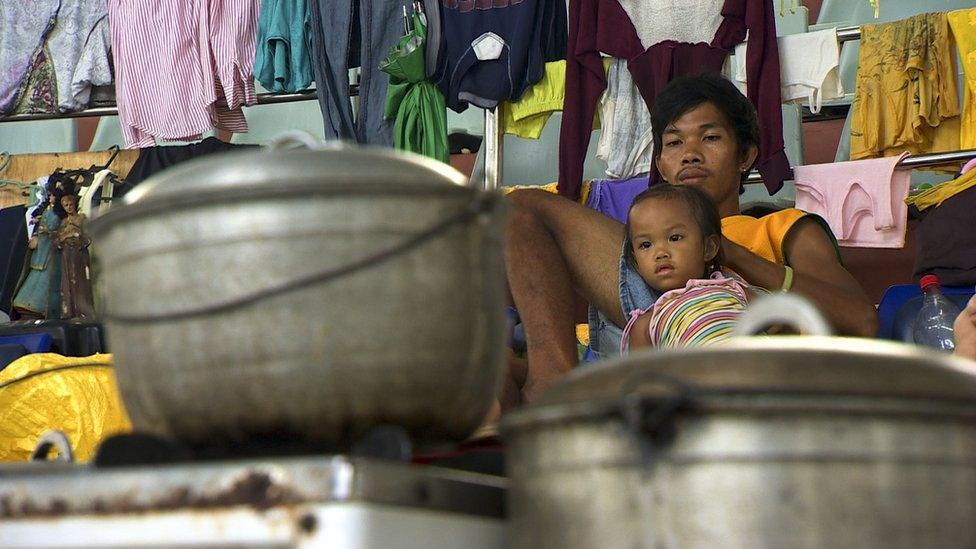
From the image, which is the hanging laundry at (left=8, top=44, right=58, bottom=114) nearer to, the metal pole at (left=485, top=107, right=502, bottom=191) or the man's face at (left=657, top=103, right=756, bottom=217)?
the metal pole at (left=485, top=107, right=502, bottom=191)

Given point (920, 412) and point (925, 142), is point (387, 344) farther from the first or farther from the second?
point (925, 142)

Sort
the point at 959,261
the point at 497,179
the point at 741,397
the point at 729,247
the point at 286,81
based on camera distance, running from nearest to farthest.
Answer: the point at 741,397, the point at 729,247, the point at 959,261, the point at 497,179, the point at 286,81

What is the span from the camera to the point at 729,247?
2701mm

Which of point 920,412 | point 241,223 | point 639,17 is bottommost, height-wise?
point 920,412

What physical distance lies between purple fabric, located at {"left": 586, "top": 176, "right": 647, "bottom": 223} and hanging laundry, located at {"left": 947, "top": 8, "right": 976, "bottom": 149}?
1.07 meters

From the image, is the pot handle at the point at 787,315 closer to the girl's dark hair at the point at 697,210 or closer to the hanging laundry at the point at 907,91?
the girl's dark hair at the point at 697,210

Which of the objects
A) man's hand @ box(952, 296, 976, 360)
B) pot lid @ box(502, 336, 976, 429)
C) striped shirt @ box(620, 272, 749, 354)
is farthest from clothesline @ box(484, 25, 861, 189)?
pot lid @ box(502, 336, 976, 429)

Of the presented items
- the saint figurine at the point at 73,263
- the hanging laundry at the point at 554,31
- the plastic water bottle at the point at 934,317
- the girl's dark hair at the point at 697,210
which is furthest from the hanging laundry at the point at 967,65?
the saint figurine at the point at 73,263

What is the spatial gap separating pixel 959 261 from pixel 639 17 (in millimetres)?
1513

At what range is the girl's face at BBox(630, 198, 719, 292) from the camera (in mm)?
2596

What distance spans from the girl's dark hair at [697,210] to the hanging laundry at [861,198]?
1504 millimetres

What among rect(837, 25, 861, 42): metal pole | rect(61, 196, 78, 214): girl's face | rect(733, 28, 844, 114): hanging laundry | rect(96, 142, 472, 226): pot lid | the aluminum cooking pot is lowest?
rect(61, 196, 78, 214): girl's face

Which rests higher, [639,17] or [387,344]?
[639,17]

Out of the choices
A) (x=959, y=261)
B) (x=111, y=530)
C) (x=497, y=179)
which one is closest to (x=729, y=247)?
(x=959, y=261)
